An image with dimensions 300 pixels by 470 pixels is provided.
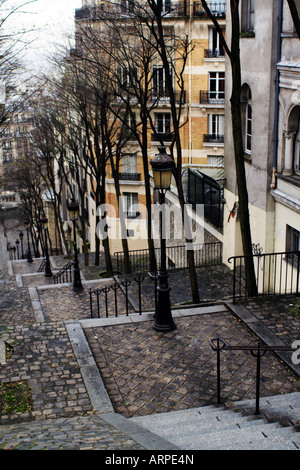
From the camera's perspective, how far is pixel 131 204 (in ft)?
115

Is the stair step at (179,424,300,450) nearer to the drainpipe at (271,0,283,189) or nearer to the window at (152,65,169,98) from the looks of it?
the drainpipe at (271,0,283,189)

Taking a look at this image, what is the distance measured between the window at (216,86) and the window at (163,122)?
300cm

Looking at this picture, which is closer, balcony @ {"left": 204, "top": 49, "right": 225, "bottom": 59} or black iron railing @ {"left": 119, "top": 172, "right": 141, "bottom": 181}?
balcony @ {"left": 204, "top": 49, "right": 225, "bottom": 59}

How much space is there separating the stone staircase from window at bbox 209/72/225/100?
27.1 meters

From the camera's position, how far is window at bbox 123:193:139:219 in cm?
3472

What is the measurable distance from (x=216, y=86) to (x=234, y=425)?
93.2 feet

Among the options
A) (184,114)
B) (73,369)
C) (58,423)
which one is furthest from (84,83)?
(58,423)

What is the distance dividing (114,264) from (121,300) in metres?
11.5

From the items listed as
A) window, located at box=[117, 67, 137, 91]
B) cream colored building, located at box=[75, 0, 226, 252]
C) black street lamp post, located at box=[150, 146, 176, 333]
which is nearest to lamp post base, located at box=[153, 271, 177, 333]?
black street lamp post, located at box=[150, 146, 176, 333]

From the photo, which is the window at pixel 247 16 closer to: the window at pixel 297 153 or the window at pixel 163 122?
the window at pixel 297 153

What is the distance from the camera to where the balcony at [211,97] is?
107 feet

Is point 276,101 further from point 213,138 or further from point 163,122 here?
point 213,138

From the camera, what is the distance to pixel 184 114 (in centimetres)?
3319
